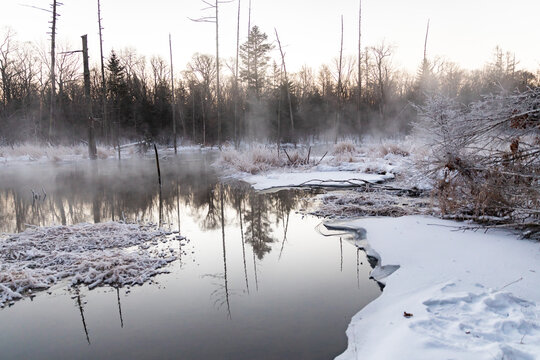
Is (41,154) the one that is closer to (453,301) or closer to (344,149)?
(344,149)

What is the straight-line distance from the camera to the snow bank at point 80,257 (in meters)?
3.95

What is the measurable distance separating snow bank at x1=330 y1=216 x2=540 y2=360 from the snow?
233 inches

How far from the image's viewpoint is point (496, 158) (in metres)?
4.95

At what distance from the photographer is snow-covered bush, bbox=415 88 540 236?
4332 mm

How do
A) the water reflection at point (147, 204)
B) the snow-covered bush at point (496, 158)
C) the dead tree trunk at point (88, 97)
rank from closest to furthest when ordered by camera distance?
1. the snow-covered bush at point (496, 158)
2. the water reflection at point (147, 204)
3. the dead tree trunk at point (88, 97)

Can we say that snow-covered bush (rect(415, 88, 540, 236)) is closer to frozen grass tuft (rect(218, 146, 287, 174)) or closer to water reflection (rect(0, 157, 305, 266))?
water reflection (rect(0, 157, 305, 266))

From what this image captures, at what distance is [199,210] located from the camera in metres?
8.05

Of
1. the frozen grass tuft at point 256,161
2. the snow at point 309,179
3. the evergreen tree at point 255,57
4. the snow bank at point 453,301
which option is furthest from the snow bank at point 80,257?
the evergreen tree at point 255,57

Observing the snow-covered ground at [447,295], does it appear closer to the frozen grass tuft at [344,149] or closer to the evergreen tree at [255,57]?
the frozen grass tuft at [344,149]

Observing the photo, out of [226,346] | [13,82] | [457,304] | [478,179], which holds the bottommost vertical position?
[226,346]

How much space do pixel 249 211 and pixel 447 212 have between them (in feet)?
13.3

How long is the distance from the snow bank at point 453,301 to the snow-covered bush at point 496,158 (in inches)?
18.9

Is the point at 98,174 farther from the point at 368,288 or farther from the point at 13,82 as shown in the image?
the point at 13,82

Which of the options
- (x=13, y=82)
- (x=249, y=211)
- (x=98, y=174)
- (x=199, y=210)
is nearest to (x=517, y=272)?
(x=249, y=211)
